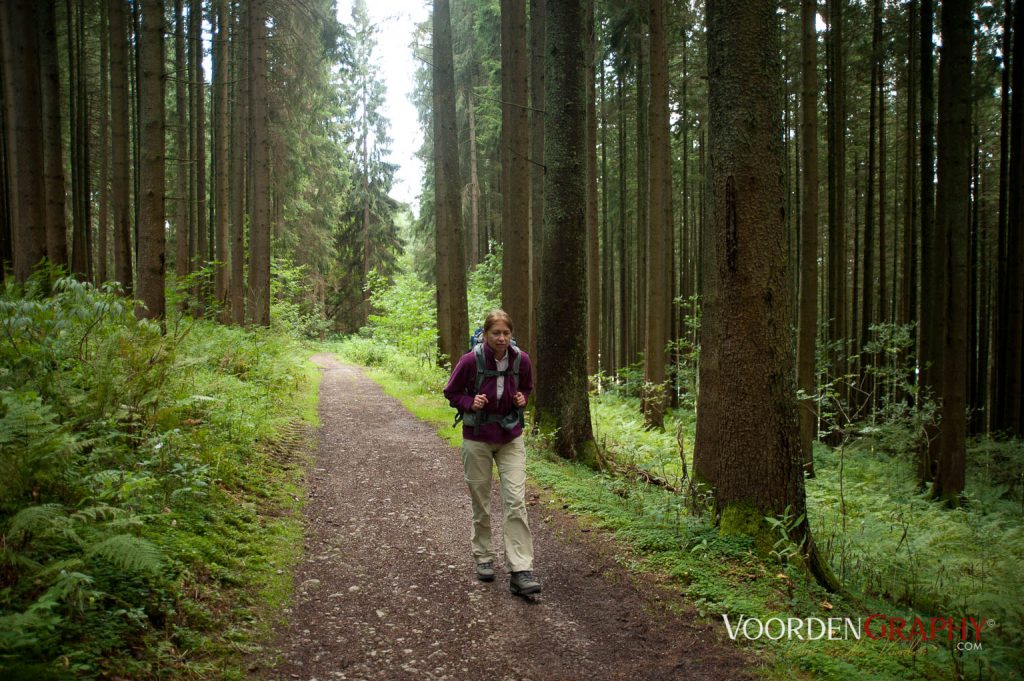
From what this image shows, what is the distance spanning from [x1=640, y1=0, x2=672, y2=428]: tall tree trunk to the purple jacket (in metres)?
8.49

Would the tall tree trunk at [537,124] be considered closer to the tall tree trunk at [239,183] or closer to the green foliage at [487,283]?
the tall tree trunk at [239,183]

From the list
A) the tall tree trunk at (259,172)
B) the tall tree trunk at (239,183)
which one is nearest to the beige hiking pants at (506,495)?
the tall tree trunk at (239,183)

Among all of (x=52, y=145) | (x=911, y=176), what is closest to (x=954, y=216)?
(x=911, y=176)

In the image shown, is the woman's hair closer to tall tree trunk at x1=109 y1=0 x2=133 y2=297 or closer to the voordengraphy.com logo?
the voordengraphy.com logo

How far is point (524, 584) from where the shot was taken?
181 inches

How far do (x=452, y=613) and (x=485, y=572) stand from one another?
24.3 inches

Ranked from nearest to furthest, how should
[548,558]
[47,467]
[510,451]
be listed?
[47,467] < [510,451] < [548,558]

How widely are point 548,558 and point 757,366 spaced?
2.49 metres

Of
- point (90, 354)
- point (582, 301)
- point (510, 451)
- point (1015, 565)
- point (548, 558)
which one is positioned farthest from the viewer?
point (582, 301)

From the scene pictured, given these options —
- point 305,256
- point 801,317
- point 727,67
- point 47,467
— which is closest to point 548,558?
point 47,467

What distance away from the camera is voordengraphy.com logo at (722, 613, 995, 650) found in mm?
3867

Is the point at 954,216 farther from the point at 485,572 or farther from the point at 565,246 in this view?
the point at 485,572

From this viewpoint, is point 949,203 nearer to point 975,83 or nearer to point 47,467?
point 975,83

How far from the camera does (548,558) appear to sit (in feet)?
17.6
